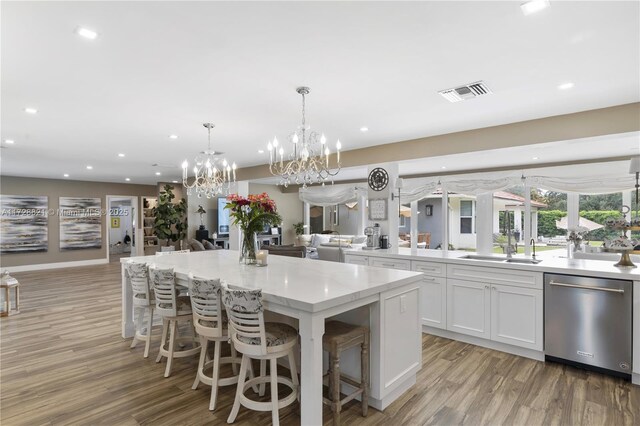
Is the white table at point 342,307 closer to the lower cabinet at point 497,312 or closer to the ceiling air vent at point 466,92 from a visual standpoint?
the lower cabinet at point 497,312

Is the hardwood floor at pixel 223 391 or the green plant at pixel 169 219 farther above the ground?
the green plant at pixel 169 219

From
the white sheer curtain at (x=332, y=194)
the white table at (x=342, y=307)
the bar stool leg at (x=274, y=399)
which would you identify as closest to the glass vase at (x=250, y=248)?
the white table at (x=342, y=307)

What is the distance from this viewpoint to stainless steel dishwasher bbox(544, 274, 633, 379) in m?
2.88

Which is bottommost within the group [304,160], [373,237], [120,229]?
[120,229]

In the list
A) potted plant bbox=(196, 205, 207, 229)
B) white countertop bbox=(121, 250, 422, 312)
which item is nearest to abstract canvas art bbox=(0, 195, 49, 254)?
potted plant bbox=(196, 205, 207, 229)

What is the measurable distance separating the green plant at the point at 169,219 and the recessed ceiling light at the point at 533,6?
8.85 meters

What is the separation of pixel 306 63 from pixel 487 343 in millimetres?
3418

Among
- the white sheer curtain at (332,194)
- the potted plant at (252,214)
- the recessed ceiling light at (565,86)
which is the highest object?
the recessed ceiling light at (565,86)

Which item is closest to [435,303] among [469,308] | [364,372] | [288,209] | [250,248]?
[469,308]

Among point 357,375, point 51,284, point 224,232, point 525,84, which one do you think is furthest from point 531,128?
point 51,284

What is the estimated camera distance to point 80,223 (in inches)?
390

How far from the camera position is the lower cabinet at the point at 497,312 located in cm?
331

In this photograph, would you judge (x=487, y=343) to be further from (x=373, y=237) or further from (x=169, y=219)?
(x=169, y=219)

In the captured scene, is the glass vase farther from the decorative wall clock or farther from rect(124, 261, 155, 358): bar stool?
the decorative wall clock
